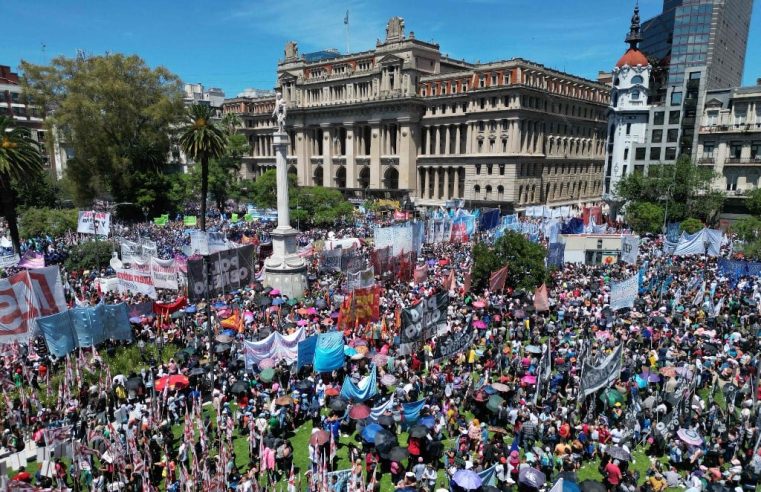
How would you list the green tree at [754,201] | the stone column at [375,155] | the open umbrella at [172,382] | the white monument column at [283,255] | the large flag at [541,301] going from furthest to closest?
the stone column at [375,155] → the green tree at [754,201] → the white monument column at [283,255] → the large flag at [541,301] → the open umbrella at [172,382]

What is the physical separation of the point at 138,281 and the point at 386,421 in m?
18.1

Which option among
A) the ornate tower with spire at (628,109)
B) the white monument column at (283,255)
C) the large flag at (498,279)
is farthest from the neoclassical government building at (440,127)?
the white monument column at (283,255)

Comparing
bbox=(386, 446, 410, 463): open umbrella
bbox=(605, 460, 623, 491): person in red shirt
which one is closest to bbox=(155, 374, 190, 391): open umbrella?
bbox=(386, 446, 410, 463): open umbrella

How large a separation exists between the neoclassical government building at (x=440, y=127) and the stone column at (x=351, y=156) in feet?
0.49

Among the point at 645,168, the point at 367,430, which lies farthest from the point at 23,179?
the point at 645,168

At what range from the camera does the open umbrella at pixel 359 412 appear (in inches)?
589

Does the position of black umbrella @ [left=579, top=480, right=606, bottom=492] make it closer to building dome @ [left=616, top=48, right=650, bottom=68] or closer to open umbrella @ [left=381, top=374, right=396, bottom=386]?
open umbrella @ [left=381, top=374, right=396, bottom=386]

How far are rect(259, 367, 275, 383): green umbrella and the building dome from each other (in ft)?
192

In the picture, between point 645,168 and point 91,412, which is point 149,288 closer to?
point 91,412

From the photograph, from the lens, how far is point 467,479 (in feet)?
39.4

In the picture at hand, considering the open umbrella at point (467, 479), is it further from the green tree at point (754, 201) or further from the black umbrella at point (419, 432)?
the green tree at point (754, 201)

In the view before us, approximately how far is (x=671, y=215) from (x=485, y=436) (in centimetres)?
4552

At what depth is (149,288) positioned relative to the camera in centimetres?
2752

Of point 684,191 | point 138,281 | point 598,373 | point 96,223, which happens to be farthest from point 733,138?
point 96,223
